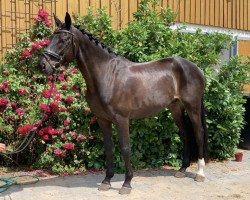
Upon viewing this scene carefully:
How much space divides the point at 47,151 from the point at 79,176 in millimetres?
648

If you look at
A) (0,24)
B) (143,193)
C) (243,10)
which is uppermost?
(243,10)

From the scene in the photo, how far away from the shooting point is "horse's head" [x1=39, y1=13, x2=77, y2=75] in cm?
466

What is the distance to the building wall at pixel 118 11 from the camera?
720cm

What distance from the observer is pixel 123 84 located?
203 inches

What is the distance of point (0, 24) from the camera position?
7.07 m

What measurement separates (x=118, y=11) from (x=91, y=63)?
3877mm

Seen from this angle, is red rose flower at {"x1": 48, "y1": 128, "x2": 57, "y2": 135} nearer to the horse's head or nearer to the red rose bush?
the red rose bush

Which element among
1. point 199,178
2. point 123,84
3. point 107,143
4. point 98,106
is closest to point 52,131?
point 107,143

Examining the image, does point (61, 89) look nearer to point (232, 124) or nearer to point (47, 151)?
point (47, 151)

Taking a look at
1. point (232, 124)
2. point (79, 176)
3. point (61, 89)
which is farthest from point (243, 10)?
point (79, 176)

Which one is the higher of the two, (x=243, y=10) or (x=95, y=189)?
(x=243, y=10)

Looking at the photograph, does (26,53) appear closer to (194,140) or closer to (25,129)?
(25,129)

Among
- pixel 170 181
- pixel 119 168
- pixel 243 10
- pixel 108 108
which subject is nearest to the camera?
pixel 108 108

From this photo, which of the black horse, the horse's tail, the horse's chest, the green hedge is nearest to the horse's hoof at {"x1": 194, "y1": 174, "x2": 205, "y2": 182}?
the black horse
